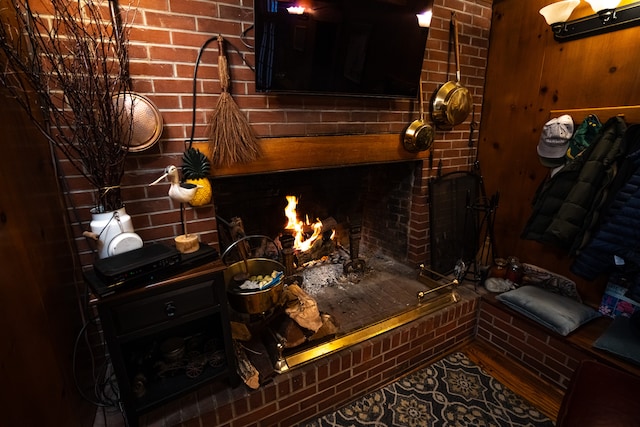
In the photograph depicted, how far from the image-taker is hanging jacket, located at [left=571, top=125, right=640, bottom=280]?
140 centimetres

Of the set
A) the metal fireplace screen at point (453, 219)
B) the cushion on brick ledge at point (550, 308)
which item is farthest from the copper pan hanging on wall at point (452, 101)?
the cushion on brick ledge at point (550, 308)

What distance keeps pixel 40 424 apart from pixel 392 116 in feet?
6.38

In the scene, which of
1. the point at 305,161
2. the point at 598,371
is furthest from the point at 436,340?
the point at 305,161

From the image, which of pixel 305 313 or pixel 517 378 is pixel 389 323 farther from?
pixel 517 378

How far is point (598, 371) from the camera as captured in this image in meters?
1.11

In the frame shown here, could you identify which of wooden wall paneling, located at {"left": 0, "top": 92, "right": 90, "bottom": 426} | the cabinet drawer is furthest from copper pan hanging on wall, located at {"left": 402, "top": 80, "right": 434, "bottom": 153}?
wooden wall paneling, located at {"left": 0, "top": 92, "right": 90, "bottom": 426}

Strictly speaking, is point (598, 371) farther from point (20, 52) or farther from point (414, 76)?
point (20, 52)

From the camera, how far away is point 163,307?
1.06m

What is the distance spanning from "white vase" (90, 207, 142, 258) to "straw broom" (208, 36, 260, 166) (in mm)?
455

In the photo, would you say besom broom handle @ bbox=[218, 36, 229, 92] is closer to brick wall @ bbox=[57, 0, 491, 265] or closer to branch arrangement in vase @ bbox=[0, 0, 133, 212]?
brick wall @ bbox=[57, 0, 491, 265]

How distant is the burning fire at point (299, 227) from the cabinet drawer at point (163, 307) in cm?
109

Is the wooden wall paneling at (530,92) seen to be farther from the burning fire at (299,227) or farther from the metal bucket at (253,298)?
the metal bucket at (253,298)

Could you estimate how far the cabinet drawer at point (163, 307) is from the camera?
1008 millimetres

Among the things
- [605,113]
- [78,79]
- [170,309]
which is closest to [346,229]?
[170,309]
